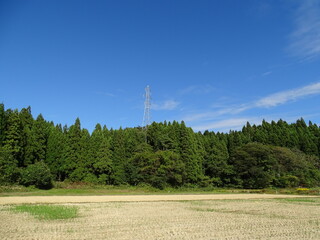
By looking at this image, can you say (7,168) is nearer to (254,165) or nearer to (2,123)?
(2,123)

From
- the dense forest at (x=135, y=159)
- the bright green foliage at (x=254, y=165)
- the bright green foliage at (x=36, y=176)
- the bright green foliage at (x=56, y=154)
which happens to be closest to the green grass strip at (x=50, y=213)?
the bright green foliage at (x=36, y=176)

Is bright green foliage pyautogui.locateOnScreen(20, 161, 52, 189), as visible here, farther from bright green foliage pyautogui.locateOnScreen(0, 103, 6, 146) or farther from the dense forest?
bright green foliage pyautogui.locateOnScreen(0, 103, 6, 146)

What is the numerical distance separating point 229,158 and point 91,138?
32807 millimetres

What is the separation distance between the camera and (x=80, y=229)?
12.2m

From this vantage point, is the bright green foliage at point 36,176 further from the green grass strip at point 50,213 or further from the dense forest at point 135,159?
the green grass strip at point 50,213

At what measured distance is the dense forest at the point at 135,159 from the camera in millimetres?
46938

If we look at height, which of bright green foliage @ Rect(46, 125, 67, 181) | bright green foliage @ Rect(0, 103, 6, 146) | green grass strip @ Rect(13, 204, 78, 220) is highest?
bright green foliage @ Rect(0, 103, 6, 146)

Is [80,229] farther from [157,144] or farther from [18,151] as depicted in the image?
[157,144]

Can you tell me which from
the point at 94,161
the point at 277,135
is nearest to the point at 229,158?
the point at 277,135

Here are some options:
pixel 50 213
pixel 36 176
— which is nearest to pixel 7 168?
pixel 36 176

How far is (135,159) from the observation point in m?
53.9

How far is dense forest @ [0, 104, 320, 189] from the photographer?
4694 centimetres

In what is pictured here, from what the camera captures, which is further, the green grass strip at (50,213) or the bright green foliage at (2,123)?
the bright green foliage at (2,123)

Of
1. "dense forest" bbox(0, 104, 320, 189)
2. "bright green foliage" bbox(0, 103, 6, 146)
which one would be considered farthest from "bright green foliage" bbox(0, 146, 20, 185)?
"bright green foliage" bbox(0, 103, 6, 146)
